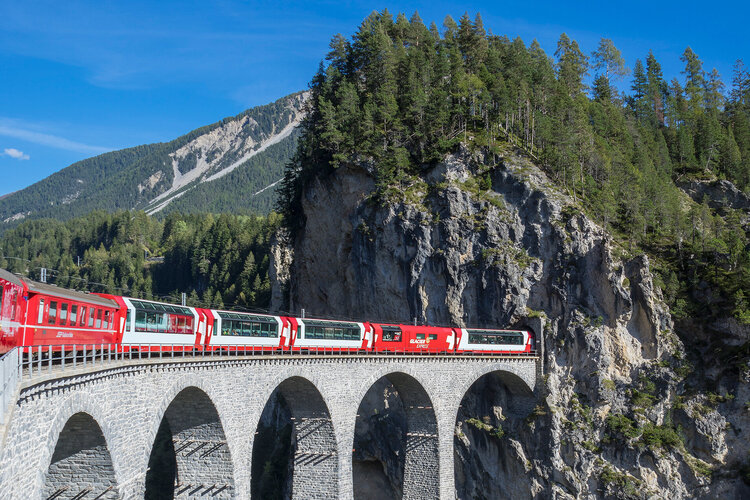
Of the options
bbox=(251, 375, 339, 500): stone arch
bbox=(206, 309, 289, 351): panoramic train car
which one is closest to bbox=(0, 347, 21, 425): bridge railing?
bbox=(206, 309, 289, 351): panoramic train car

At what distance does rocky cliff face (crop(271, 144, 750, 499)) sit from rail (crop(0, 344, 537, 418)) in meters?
5.28

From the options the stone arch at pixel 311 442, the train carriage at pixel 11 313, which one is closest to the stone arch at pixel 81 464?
the train carriage at pixel 11 313

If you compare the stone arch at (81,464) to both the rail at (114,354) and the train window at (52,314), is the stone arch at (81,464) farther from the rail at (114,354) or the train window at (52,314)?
the train window at (52,314)

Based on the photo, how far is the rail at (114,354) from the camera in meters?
21.1

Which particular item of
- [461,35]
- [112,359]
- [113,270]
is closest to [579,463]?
[112,359]

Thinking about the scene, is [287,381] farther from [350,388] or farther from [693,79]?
[693,79]

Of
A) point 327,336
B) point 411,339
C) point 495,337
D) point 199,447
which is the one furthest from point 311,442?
point 495,337

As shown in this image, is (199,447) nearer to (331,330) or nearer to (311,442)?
(311,442)

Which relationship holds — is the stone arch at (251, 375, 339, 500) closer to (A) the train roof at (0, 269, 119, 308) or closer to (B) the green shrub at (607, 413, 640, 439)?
(A) the train roof at (0, 269, 119, 308)

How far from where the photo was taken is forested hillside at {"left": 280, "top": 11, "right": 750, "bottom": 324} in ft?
227

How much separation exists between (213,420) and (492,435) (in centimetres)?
3375

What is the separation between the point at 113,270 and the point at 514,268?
440ft

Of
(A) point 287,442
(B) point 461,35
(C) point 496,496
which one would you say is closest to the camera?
(C) point 496,496

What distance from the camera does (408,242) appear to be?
68.4 m
